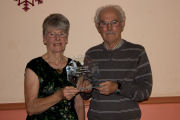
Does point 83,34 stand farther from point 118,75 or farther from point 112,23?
point 118,75

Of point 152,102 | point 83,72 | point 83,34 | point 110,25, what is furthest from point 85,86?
point 152,102

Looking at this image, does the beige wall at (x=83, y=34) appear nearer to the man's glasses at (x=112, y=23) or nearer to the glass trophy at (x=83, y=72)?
the man's glasses at (x=112, y=23)

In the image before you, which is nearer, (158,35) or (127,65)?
(127,65)

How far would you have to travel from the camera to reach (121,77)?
1916mm

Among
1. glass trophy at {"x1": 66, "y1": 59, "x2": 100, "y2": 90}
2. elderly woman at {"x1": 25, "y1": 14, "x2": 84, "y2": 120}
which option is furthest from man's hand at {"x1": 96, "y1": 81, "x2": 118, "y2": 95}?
elderly woman at {"x1": 25, "y1": 14, "x2": 84, "y2": 120}

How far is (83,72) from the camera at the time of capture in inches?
71.4

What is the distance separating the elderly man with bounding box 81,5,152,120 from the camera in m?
1.88

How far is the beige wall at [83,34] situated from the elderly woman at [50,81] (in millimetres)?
593

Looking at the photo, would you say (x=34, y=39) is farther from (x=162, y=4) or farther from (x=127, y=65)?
(x=162, y=4)

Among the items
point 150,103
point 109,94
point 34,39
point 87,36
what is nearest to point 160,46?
point 150,103

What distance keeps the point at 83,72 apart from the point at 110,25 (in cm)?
43

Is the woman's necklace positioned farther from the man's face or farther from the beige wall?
the beige wall

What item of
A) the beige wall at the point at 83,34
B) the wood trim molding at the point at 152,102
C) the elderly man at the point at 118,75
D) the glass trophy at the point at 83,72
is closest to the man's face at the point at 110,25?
the elderly man at the point at 118,75

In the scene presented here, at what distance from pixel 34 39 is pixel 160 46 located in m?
1.25
